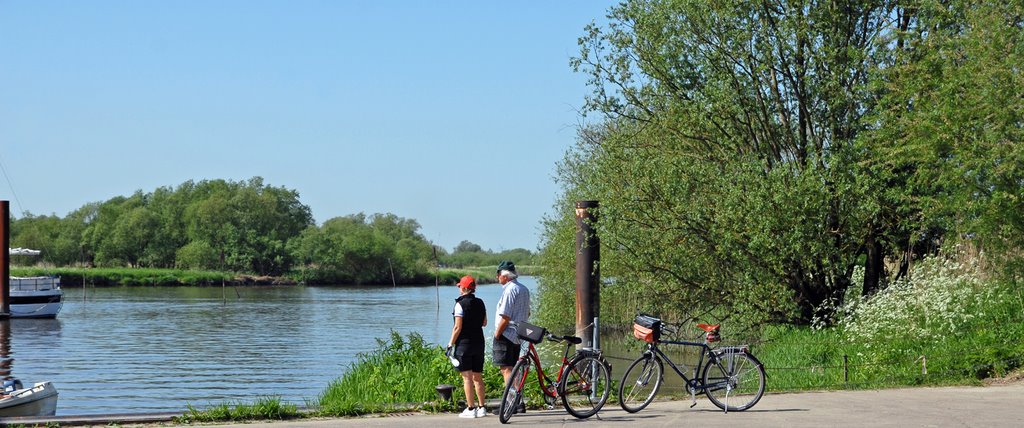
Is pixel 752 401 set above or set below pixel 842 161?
below

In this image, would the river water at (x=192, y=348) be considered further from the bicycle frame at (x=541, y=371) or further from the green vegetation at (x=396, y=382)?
the bicycle frame at (x=541, y=371)

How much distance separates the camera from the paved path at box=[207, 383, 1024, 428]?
465 inches

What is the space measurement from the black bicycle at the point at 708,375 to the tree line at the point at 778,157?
795 cm

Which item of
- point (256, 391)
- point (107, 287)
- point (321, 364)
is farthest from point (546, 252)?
point (107, 287)

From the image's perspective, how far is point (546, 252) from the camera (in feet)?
133

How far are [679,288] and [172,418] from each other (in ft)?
48.9

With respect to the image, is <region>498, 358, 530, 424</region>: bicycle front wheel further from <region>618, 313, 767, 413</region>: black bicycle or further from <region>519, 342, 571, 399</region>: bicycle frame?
<region>618, 313, 767, 413</region>: black bicycle

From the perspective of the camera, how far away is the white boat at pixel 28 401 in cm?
1894

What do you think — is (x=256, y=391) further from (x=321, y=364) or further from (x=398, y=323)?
(x=398, y=323)

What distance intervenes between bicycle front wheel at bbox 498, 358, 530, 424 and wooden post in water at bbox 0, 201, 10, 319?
154ft

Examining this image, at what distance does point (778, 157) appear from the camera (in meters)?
24.4

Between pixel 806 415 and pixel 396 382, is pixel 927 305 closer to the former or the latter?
pixel 806 415

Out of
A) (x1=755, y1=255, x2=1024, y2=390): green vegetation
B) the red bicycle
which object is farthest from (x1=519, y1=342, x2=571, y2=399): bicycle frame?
(x1=755, y1=255, x2=1024, y2=390): green vegetation

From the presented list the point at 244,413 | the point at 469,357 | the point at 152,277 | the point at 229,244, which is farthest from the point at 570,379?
the point at 229,244
